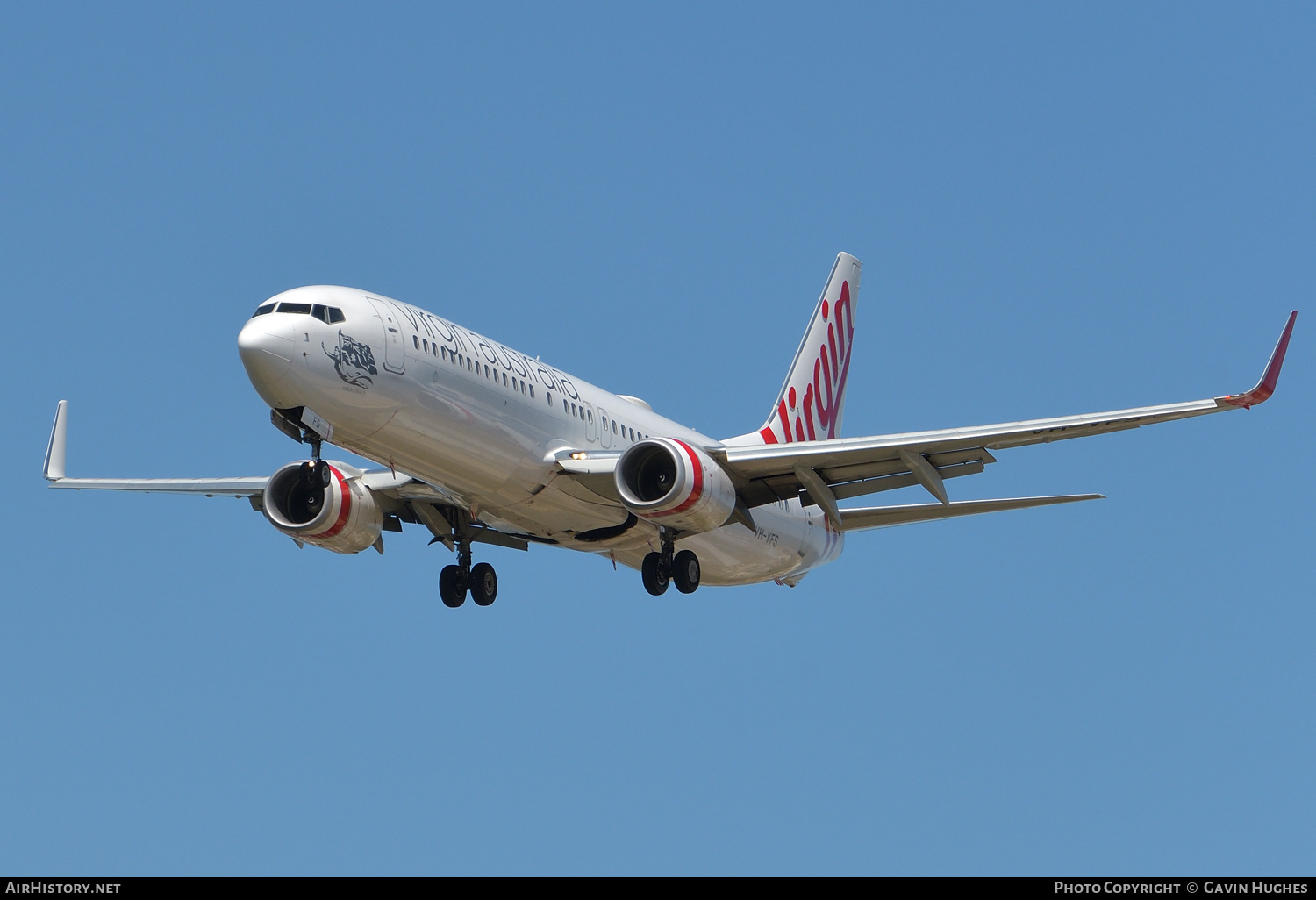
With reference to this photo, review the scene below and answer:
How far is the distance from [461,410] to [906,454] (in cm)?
930

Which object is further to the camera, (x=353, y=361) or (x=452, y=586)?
(x=452, y=586)

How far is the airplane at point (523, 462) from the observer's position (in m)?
30.5

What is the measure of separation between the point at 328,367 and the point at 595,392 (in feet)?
27.6

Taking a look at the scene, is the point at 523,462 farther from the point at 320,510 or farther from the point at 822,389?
the point at 822,389

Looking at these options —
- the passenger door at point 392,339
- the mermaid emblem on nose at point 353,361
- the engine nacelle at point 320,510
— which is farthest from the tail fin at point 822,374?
the mermaid emblem on nose at point 353,361

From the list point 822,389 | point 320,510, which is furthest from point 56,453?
point 822,389

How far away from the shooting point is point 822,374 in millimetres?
48750

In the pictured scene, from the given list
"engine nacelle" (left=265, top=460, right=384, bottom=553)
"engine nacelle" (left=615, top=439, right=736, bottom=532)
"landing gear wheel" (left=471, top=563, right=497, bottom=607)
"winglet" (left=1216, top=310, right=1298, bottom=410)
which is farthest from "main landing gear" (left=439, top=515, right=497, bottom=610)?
"winglet" (left=1216, top=310, right=1298, bottom=410)

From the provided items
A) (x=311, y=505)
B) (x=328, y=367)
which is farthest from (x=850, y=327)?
(x=328, y=367)

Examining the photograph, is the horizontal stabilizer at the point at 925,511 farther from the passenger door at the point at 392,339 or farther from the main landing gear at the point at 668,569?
the passenger door at the point at 392,339

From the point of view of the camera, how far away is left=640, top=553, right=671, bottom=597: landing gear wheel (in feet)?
119

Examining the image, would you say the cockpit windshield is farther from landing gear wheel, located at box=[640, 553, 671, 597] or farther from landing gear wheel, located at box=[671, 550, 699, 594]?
landing gear wheel, located at box=[671, 550, 699, 594]

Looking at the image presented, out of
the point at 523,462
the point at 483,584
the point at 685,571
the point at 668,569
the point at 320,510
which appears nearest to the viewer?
the point at 523,462
